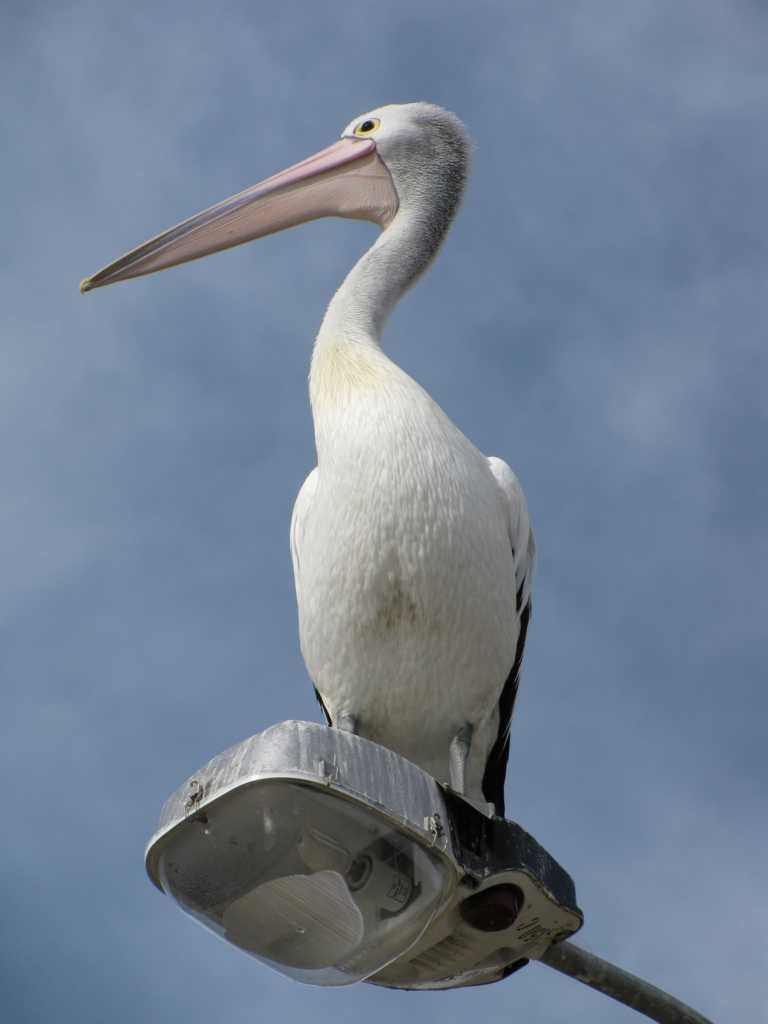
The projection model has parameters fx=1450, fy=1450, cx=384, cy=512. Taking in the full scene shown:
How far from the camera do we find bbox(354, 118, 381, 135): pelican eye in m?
6.21

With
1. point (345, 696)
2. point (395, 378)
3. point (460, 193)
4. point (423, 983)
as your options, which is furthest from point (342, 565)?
point (460, 193)

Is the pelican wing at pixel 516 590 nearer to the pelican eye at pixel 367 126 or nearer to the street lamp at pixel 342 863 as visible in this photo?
the street lamp at pixel 342 863

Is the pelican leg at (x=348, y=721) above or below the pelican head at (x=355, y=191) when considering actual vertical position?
below

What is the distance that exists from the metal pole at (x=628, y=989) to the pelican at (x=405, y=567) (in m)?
0.99

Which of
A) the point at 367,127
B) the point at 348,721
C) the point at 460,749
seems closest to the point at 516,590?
the point at 460,749

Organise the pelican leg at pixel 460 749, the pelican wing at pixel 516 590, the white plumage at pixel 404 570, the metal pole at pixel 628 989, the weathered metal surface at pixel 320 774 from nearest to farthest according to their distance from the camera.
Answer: the weathered metal surface at pixel 320 774
the metal pole at pixel 628 989
the white plumage at pixel 404 570
the pelican leg at pixel 460 749
the pelican wing at pixel 516 590

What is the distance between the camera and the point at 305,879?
331cm

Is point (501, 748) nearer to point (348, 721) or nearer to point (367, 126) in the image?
point (348, 721)

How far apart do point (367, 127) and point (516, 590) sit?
2.26m

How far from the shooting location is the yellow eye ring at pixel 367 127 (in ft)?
20.4

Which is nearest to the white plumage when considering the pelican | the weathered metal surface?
the pelican

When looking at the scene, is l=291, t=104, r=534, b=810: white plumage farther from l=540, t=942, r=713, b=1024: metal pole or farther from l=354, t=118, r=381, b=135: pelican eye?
l=354, t=118, r=381, b=135: pelican eye

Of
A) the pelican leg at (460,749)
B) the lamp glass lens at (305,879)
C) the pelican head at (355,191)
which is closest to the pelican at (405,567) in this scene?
the pelican leg at (460,749)

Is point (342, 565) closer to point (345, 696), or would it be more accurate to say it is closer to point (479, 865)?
point (345, 696)
